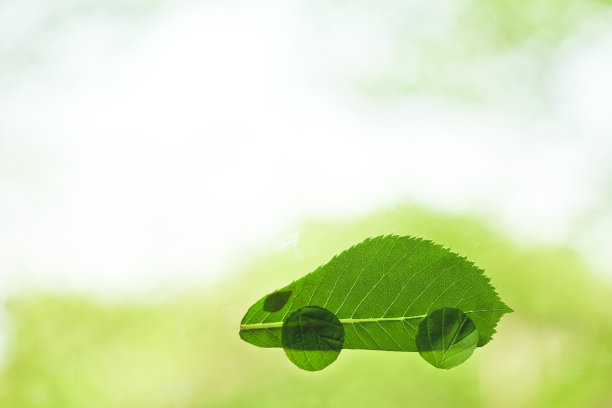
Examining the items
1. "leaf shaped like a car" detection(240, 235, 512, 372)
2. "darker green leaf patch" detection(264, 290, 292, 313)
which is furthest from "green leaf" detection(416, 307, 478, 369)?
"darker green leaf patch" detection(264, 290, 292, 313)

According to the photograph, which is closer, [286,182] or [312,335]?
[312,335]

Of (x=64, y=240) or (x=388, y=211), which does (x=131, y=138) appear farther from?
(x=388, y=211)

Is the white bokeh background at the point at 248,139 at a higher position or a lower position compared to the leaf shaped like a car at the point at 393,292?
higher

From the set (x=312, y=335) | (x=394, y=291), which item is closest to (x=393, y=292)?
(x=394, y=291)

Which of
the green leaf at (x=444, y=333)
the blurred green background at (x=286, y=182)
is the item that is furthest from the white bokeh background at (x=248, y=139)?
the green leaf at (x=444, y=333)

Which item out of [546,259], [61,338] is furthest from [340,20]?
[61,338]

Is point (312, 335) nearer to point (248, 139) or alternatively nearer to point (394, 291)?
point (394, 291)

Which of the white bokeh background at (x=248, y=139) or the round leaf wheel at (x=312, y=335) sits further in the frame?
the white bokeh background at (x=248, y=139)

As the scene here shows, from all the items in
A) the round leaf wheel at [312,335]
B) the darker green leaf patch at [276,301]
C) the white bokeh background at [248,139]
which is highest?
the white bokeh background at [248,139]

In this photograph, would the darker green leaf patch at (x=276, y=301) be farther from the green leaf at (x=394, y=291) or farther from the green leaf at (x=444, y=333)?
the green leaf at (x=444, y=333)
